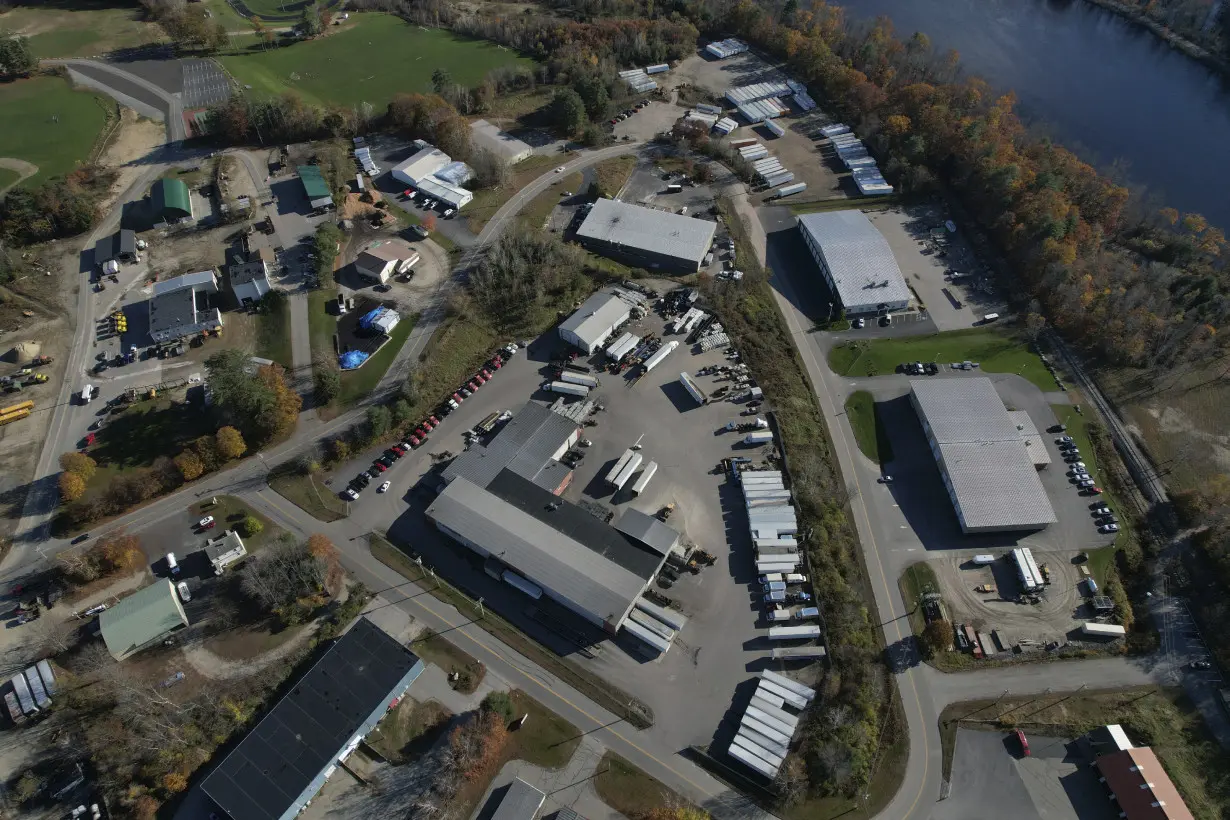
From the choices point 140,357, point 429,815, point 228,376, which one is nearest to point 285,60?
point 140,357

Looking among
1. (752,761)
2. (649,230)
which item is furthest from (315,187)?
(752,761)

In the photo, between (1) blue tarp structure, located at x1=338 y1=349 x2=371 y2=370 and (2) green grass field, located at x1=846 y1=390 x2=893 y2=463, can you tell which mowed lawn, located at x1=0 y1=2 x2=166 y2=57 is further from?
(2) green grass field, located at x1=846 y1=390 x2=893 y2=463

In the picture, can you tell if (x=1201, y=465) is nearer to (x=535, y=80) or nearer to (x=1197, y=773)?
(x=1197, y=773)

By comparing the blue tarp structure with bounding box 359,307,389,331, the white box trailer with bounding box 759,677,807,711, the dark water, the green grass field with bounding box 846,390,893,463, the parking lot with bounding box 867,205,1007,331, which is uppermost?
the dark water

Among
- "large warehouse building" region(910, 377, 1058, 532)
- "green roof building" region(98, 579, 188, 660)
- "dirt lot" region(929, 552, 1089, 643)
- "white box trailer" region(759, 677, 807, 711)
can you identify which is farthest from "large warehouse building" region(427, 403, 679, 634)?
"large warehouse building" region(910, 377, 1058, 532)

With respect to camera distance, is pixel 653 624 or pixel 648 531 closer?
pixel 653 624

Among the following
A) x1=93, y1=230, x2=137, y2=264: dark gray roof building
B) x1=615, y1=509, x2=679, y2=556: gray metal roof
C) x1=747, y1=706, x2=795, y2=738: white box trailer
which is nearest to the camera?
x1=747, y1=706, x2=795, y2=738: white box trailer

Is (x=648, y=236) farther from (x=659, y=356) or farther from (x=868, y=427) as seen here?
(x=868, y=427)
